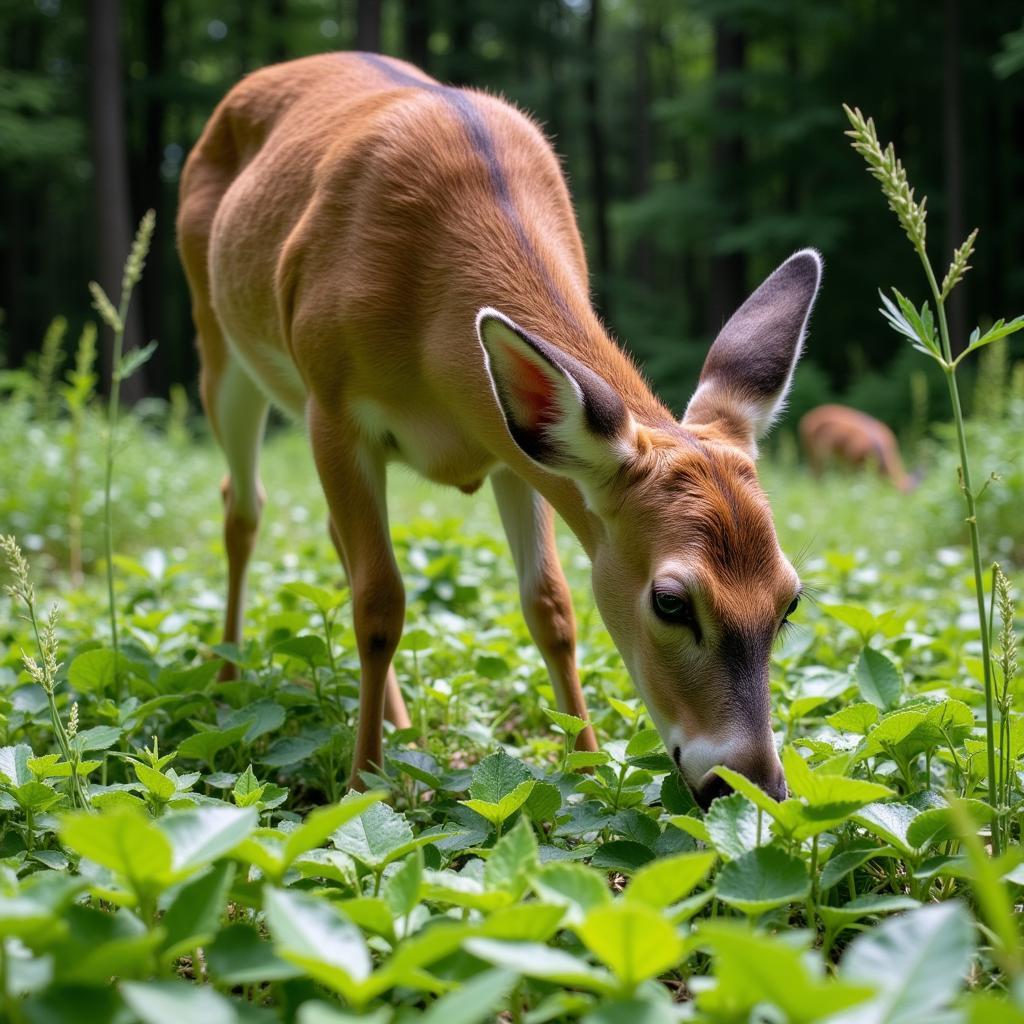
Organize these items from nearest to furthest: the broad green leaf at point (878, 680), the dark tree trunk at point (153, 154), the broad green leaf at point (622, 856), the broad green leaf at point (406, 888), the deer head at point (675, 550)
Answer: the broad green leaf at point (406, 888) < the broad green leaf at point (622, 856) < the deer head at point (675, 550) < the broad green leaf at point (878, 680) < the dark tree trunk at point (153, 154)

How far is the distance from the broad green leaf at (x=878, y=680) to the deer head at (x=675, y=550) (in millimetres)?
348

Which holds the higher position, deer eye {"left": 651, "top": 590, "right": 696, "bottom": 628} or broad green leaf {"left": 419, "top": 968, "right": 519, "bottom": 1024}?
broad green leaf {"left": 419, "top": 968, "right": 519, "bottom": 1024}

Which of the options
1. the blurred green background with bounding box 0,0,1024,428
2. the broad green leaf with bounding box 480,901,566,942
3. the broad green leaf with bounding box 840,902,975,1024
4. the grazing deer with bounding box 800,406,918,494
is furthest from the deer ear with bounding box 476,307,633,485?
the blurred green background with bounding box 0,0,1024,428

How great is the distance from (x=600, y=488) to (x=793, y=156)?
20.4 m

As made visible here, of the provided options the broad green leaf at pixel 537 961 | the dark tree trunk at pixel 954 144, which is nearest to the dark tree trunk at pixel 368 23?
the dark tree trunk at pixel 954 144

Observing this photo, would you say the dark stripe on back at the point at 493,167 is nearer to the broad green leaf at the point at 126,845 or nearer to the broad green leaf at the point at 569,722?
the broad green leaf at the point at 569,722

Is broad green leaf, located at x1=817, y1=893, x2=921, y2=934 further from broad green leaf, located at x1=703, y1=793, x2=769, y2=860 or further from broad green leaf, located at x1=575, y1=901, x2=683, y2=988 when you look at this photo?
broad green leaf, located at x1=575, y1=901, x2=683, y2=988

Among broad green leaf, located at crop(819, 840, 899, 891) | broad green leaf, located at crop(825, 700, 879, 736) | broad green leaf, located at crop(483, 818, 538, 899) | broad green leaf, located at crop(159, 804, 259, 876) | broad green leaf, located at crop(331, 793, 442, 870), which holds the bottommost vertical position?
broad green leaf, located at crop(819, 840, 899, 891)

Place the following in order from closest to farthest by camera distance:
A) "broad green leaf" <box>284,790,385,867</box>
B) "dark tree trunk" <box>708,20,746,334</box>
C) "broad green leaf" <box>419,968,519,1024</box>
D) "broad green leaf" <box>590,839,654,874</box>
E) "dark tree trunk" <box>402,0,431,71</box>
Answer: "broad green leaf" <box>419,968,519,1024</box>
"broad green leaf" <box>284,790,385,867</box>
"broad green leaf" <box>590,839,654,874</box>
"dark tree trunk" <box>708,20,746,334</box>
"dark tree trunk" <box>402,0,431,71</box>

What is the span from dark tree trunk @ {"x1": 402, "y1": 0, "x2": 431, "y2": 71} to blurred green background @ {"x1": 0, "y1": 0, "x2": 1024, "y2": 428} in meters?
0.05

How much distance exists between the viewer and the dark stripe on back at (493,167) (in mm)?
3189

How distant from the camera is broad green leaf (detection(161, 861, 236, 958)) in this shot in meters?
1.51

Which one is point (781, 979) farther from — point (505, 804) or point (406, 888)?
point (505, 804)

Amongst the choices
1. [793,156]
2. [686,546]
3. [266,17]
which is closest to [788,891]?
[686,546]
